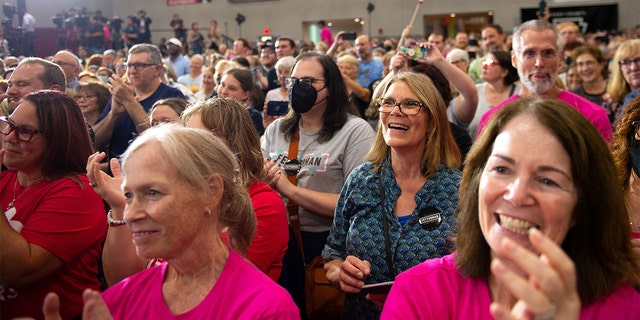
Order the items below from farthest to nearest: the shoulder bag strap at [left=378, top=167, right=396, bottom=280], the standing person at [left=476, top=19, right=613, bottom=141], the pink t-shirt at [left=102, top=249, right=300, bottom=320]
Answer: the standing person at [left=476, top=19, right=613, bottom=141], the shoulder bag strap at [left=378, top=167, right=396, bottom=280], the pink t-shirt at [left=102, top=249, right=300, bottom=320]

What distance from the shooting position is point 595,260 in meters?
1.38

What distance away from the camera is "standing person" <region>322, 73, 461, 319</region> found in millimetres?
2061

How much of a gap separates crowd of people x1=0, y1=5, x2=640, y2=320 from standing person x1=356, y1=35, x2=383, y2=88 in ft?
11.0

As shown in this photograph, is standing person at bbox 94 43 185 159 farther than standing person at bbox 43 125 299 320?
Yes

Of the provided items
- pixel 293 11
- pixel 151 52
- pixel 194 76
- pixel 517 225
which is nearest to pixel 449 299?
pixel 517 225

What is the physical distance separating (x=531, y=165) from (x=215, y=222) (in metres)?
0.85

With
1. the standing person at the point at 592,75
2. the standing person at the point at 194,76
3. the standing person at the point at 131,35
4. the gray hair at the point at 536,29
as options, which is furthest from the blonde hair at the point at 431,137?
the standing person at the point at 131,35

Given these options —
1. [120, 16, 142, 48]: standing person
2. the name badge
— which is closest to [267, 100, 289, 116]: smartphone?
the name badge

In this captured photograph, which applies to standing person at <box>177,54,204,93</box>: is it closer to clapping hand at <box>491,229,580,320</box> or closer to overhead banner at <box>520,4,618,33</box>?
clapping hand at <box>491,229,580,320</box>

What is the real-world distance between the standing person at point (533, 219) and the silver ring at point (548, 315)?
0.20 m

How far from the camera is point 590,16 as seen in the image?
16.7 meters

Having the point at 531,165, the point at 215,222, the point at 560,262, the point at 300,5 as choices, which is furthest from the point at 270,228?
the point at 300,5

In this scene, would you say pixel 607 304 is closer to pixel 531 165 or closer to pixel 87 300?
pixel 531 165

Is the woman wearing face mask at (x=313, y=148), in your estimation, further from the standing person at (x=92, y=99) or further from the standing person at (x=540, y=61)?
the standing person at (x=92, y=99)
